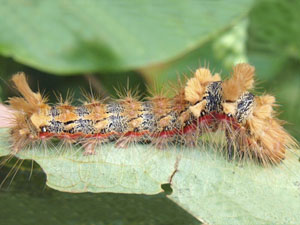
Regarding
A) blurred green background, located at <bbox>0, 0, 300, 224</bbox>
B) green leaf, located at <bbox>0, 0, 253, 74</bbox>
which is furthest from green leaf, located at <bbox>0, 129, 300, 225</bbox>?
green leaf, located at <bbox>0, 0, 253, 74</bbox>

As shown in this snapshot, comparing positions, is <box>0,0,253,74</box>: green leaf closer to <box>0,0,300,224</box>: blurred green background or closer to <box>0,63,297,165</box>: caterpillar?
<box>0,0,300,224</box>: blurred green background

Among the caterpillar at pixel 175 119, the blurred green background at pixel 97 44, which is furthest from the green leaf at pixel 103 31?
the caterpillar at pixel 175 119

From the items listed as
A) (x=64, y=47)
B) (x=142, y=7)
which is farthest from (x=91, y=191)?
(x=142, y=7)

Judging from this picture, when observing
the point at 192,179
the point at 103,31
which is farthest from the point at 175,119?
the point at 103,31

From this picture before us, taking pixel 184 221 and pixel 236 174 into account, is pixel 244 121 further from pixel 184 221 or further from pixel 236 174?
pixel 184 221

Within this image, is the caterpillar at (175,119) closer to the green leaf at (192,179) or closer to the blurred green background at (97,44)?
the green leaf at (192,179)

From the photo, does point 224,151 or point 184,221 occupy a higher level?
point 224,151
